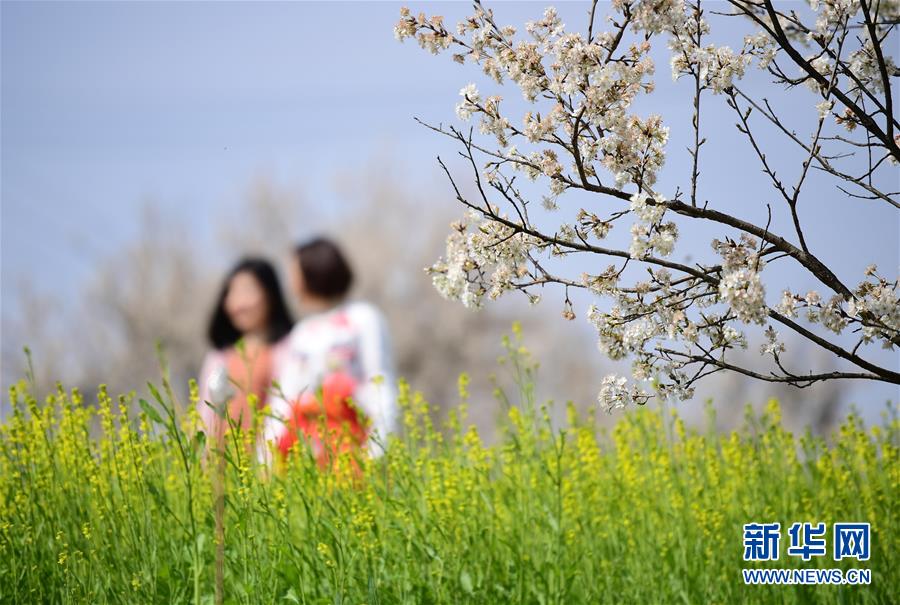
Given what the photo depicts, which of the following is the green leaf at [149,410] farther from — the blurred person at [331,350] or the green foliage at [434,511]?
the blurred person at [331,350]

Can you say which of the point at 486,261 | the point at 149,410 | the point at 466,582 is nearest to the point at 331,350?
the point at 466,582

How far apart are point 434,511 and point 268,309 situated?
5160 mm

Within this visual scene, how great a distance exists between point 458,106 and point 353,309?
12.6ft

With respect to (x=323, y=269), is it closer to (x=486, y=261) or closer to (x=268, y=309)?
(x=268, y=309)

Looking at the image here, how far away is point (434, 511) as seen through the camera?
341cm

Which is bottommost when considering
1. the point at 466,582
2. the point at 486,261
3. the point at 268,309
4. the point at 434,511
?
the point at 466,582

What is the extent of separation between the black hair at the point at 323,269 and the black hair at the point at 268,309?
0.84 m

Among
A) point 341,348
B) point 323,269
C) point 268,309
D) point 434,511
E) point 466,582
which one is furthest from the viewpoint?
point 268,309

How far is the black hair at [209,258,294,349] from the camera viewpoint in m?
8.11

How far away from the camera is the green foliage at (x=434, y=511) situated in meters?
3.08

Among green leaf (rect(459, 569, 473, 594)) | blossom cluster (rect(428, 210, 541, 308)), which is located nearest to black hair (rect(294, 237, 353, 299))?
green leaf (rect(459, 569, 473, 594))

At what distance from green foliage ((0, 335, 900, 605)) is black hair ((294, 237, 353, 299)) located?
10.8ft

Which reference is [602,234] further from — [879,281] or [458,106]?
[879,281]

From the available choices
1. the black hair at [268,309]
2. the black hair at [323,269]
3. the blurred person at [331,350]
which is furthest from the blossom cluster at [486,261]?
the black hair at [268,309]
